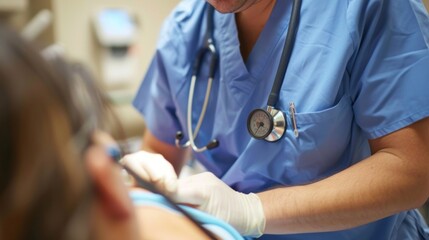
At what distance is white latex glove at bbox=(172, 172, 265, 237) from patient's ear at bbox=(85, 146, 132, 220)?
0.45 meters

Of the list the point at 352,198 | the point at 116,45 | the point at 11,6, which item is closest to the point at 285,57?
the point at 352,198

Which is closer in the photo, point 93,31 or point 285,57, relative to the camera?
point 285,57

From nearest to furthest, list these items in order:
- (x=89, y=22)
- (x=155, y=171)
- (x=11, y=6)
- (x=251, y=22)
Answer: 1. (x=155, y=171)
2. (x=251, y=22)
3. (x=11, y=6)
4. (x=89, y=22)

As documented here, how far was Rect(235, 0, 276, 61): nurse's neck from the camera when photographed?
114 cm

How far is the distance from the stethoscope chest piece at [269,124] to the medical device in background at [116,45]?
1297mm

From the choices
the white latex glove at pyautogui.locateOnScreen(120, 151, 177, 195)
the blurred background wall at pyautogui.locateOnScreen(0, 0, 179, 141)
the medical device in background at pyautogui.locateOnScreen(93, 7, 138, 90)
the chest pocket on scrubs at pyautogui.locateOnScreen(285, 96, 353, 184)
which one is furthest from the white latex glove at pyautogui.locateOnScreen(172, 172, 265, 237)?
the medical device in background at pyautogui.locateOnScreen(93, 7, 138, 90)

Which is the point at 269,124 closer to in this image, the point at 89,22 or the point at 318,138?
the point at 318,138

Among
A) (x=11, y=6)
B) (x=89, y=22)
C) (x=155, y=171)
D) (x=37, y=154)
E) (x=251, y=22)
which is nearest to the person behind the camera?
(x=37, y=154)

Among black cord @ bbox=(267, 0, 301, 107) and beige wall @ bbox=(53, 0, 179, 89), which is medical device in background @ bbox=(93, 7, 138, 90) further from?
black cord @ bbox=(267, 0, 301, 107)

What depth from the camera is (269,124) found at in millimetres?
1008

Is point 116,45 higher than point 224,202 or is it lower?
lower

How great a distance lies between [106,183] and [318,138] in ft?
2.15

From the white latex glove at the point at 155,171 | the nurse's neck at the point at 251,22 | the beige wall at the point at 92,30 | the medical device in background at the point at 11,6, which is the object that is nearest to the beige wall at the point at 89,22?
the beige wall at the point at 92,30

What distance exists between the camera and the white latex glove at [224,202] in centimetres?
94
